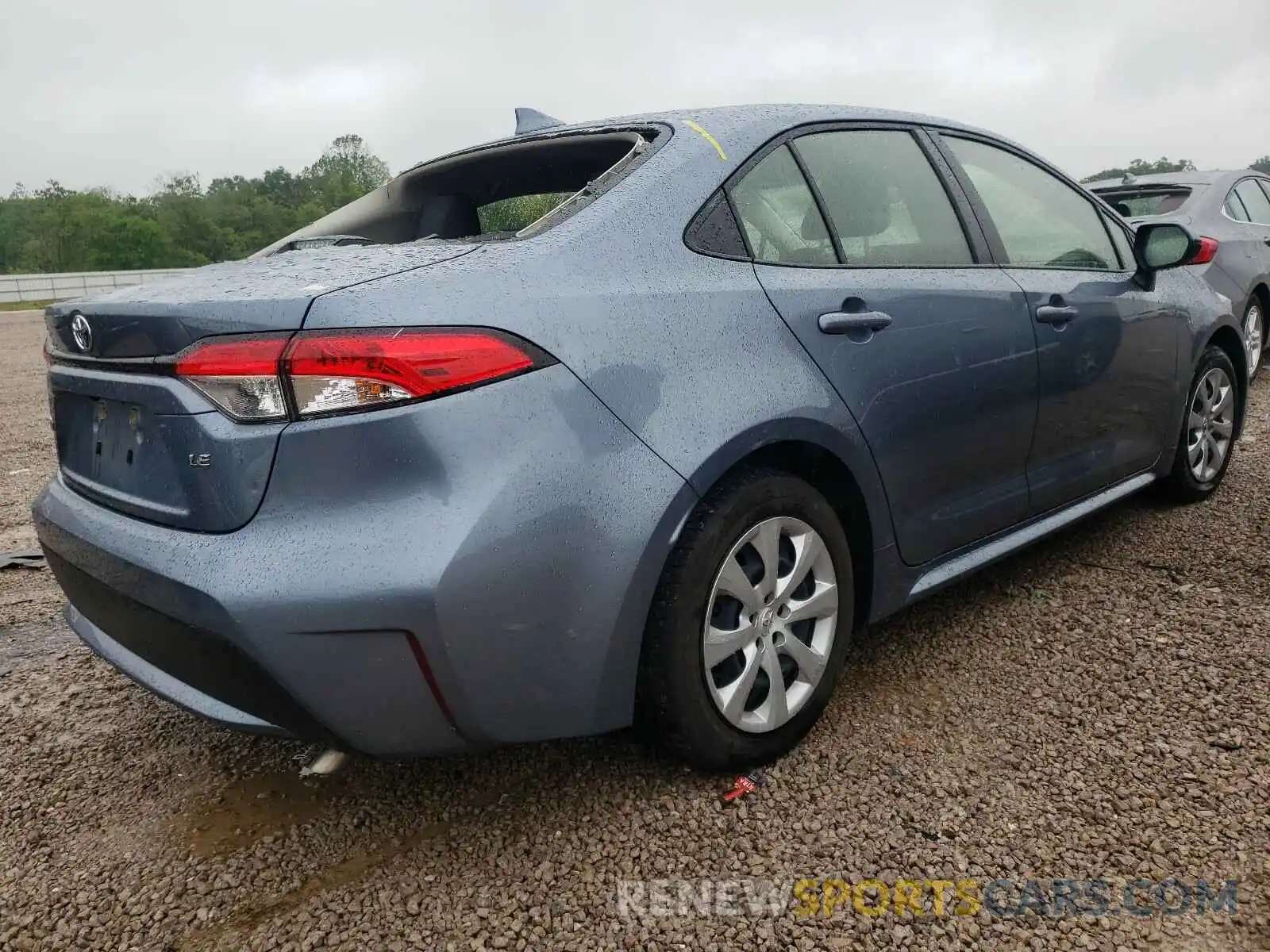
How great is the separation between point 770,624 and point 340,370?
1083 millimetres

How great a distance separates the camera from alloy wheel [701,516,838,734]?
203cm

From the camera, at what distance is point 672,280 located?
1.96 m

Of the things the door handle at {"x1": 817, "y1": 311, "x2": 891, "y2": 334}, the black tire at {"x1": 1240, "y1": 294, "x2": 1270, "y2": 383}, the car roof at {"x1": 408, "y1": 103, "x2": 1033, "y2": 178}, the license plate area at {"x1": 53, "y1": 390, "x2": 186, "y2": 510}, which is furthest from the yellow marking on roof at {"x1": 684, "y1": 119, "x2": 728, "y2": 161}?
the black tire at {"x1": 1240, "y1": 294, "x2": 1270, "y2": 383}

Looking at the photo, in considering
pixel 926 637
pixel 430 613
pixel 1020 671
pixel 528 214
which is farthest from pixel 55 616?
pixel 1020 671

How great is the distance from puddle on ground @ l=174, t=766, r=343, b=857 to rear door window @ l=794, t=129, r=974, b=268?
1.82 metres

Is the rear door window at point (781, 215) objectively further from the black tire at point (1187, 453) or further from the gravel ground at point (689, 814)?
the black tire at point (1187, 453)

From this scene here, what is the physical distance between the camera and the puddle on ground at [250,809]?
2.07 metres

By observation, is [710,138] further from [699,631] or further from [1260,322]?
[1260,322]

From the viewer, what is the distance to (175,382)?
1712 mm

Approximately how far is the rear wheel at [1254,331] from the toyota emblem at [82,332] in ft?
22.0

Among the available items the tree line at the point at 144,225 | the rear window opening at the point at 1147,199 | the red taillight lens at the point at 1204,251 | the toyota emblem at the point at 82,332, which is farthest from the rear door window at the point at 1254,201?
the tree line at the point at 144,225

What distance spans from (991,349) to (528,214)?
1.36 meters

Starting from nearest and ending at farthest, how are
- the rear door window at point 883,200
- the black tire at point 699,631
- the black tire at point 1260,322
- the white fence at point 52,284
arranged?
the black tire at point 699,631, the rear door window at point 883,200, the black tire at point 1260,322, the white fence at point 52,284

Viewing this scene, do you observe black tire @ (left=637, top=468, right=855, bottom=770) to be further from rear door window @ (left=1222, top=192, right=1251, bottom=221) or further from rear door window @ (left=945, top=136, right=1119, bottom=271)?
rear door window @ (left=1222, top=192, right=1251, bottom=221)
